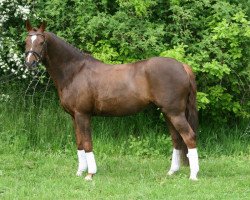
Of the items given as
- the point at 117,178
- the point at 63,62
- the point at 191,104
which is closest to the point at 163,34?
the point at 191,104

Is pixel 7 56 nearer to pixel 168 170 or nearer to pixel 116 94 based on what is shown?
pixel 116 94

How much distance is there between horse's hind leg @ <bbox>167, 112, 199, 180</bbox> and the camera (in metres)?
7.29

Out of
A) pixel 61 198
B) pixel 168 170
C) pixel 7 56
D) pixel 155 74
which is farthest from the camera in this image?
pixel 7 56

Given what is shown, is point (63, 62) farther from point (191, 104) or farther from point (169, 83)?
point (191, 104)

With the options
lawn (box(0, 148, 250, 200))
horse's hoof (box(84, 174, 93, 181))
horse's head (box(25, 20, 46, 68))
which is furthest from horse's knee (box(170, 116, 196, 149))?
horse's head (box(25, 20, 46, 68))

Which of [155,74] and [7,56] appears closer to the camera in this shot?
[155,74]

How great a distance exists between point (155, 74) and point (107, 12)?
300 centimetres

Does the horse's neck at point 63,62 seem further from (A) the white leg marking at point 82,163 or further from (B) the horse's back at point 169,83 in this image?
(B) the horse's back at point 169,83

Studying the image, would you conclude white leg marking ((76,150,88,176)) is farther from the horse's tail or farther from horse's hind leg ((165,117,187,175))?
the horse's tail

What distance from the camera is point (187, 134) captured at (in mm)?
7312

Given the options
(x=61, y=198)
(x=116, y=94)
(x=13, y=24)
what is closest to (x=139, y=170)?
(x=116, y=94)

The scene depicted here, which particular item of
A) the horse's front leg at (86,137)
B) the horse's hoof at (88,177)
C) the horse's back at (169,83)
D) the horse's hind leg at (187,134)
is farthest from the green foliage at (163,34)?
the horse's hoof at (88,177)

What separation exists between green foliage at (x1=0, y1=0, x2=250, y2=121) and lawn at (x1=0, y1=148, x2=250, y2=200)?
153cm

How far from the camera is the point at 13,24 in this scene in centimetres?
1046
